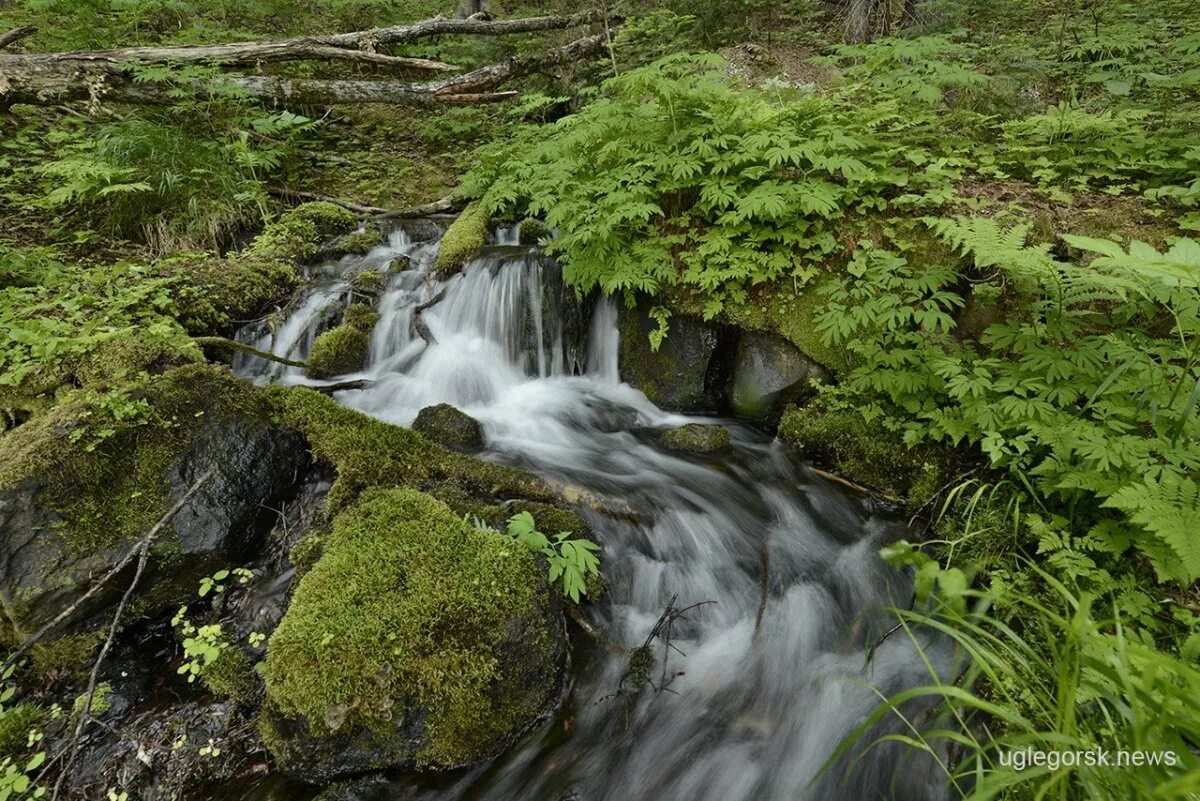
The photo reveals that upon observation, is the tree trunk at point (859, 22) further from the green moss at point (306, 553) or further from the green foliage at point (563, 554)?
the green moss at point (306, 553)

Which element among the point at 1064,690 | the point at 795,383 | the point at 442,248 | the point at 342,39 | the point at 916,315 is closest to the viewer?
the point at 1064,690

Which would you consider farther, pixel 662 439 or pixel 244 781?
pixel 662 439

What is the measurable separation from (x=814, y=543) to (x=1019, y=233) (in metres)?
2.38

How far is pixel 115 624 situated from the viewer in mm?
2633

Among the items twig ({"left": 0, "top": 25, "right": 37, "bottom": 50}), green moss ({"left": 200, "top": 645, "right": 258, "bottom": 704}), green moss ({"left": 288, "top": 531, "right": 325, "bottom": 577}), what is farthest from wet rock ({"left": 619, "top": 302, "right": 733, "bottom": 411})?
twig ({"left": 0, "top": 25, "right": 37, "bottom": 50})

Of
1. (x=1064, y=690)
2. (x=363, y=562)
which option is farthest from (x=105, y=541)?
(x=1064, y=690)

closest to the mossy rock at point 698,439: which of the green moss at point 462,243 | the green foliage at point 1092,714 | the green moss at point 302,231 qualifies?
the green foliage at point 1092,714

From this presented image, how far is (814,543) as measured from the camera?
3941mm

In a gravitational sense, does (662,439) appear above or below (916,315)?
below

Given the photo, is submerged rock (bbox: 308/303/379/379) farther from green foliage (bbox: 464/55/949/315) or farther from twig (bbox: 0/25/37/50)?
twig (bbox: 0/25/37/50)

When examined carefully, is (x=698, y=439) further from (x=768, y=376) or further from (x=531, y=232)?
(x=531, y=232)

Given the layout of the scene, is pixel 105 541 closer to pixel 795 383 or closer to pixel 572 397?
pixel 572 397

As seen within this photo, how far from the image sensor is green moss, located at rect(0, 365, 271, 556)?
3.06m

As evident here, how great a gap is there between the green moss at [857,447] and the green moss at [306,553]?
369cm
